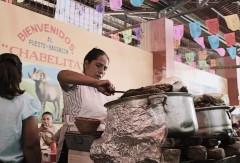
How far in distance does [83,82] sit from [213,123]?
797 mm

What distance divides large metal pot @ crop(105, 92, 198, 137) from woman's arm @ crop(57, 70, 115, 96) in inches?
7.8

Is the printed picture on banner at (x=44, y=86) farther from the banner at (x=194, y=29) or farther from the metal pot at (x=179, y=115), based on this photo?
the banner at (x=194, y=29)

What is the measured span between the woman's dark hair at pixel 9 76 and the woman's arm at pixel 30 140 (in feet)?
0.61

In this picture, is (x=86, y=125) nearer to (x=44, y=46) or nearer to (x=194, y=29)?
(x=44, y=46)

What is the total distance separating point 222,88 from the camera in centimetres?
849

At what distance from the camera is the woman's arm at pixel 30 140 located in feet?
5.69

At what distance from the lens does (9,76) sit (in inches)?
69.0

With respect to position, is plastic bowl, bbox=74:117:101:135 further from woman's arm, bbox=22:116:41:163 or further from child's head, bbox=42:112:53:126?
child's head, bbox=42:112:53:126

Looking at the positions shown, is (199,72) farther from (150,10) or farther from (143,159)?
(143,159)

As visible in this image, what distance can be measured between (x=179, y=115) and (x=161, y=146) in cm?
21

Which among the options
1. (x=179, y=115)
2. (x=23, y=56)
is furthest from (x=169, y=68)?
(x=179, y=115)

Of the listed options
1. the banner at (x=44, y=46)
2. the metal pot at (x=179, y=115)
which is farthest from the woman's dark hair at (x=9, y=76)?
the banner at (x=44, y=46)

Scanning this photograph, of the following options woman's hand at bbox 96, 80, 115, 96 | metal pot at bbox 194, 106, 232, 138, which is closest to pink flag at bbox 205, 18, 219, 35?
metal pot at bbox 194, 106, 232, 138

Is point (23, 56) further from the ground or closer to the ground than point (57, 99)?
further from the ground
